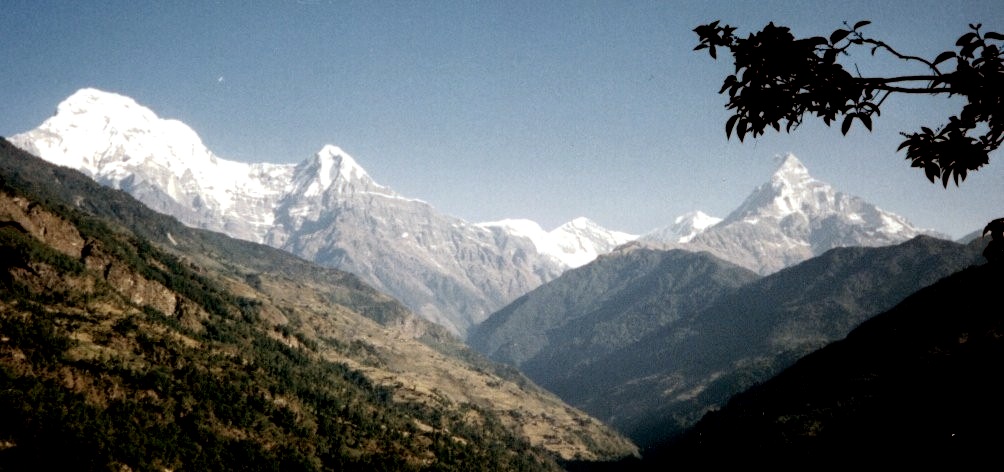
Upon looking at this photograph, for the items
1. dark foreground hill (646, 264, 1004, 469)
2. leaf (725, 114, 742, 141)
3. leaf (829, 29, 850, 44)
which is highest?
leaf (829, 29, 850, 44)

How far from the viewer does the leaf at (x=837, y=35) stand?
30.2 ft

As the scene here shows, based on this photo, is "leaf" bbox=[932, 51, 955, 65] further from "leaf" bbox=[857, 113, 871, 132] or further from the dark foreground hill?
the dark foreground hill

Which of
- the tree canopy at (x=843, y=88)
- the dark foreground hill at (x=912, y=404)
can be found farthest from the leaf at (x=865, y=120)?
the dark foreground hill at (x=912, y=404)

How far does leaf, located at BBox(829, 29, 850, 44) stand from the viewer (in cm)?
920

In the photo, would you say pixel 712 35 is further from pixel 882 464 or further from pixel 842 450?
pixel 842 450

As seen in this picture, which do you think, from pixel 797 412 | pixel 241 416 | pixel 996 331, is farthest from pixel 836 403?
pixel 241 416

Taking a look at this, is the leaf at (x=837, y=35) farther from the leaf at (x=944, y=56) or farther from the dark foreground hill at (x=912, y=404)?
the dark foreground hill at (x=912, y=404)

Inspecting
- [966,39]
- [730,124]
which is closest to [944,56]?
[966,39]

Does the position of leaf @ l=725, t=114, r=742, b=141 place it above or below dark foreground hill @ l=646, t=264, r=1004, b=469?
above

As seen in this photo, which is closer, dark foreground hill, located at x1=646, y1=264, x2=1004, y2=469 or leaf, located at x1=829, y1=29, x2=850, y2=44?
leaf, located at x1=829, y1=29, x2=850, y2=44

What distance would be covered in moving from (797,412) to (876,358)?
3404cm

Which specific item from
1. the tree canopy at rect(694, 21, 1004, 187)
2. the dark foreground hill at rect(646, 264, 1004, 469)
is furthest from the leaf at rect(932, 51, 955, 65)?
the dark foreground hill at rect(646, 264, 1004, 469)

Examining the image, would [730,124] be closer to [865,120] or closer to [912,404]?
[865,120]

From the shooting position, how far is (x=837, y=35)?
9305 millimetres
